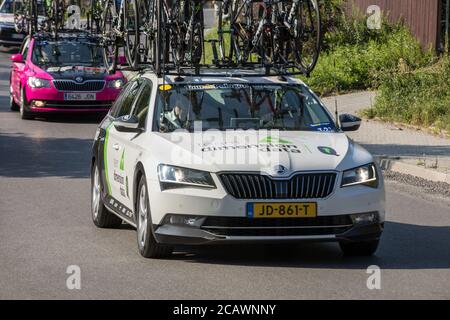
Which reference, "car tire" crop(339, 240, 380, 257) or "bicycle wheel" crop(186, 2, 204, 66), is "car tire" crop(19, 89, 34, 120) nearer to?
"bicycle wheel" crop(186, 2, 204, 66)

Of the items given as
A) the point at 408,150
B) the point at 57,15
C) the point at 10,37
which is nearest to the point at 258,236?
the point at 408,150

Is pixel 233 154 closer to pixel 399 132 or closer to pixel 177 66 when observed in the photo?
pixel 177 66

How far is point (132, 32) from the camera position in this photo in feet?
49.3

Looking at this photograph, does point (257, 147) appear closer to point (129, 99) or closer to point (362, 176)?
point (362, 176)

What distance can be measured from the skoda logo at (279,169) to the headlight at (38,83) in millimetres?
13950

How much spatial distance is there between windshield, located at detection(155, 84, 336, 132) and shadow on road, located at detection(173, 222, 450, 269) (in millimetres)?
1048

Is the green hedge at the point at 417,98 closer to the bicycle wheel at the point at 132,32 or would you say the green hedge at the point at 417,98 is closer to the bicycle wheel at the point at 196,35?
the bicycle wheel at the point at 132,32

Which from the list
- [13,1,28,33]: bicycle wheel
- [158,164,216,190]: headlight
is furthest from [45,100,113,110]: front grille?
[158,164,216,190]: headlight

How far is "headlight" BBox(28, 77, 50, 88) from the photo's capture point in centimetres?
2378

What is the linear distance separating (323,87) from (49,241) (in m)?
15.5

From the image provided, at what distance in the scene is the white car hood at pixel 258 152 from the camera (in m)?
10.4

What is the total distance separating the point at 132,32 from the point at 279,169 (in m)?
5.16

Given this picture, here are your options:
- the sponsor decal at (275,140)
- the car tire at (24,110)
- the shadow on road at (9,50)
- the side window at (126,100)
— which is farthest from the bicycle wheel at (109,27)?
the shadow on road at (9,50)
